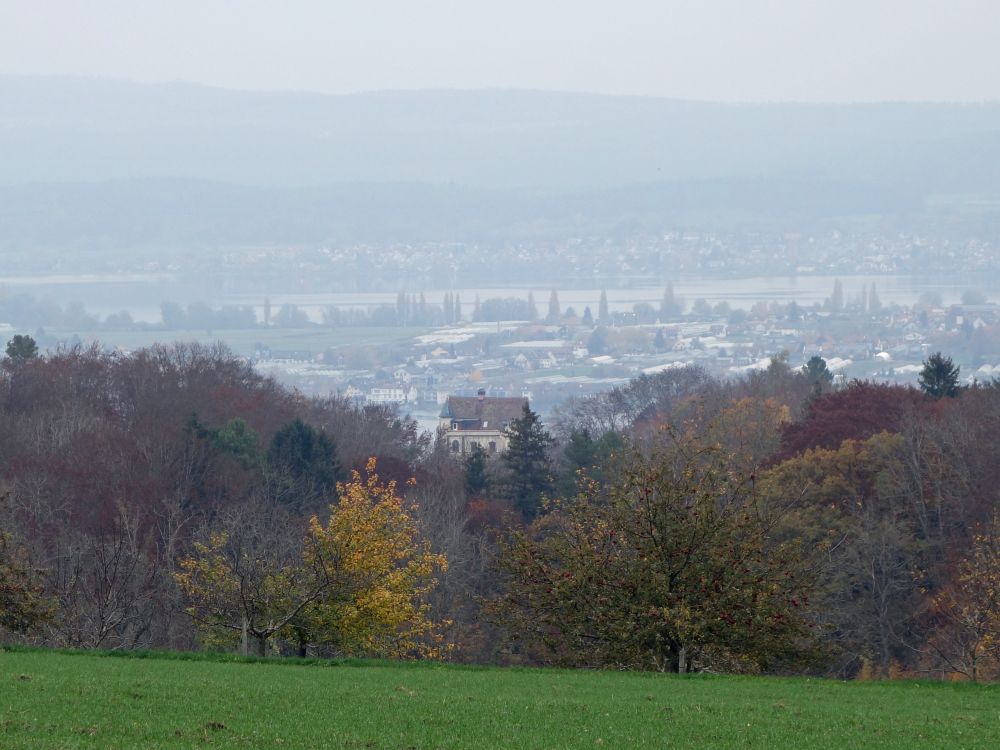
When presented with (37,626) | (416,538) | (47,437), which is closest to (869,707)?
(37,626)

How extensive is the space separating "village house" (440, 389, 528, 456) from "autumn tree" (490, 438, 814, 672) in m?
86.0

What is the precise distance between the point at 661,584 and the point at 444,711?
7.82m

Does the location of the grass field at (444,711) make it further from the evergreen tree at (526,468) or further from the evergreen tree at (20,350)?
the evergreen tree at (20,350)

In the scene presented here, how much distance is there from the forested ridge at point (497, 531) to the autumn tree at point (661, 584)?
48mm

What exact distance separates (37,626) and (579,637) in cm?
849

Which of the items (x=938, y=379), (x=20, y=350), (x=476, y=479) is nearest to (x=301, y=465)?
(x=476, y=479)

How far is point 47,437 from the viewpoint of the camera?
60188 mm

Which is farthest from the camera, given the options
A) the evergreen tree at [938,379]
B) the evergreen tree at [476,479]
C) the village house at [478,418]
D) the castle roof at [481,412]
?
the castle roof at [481,412]

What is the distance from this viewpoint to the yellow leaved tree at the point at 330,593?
2498 cm

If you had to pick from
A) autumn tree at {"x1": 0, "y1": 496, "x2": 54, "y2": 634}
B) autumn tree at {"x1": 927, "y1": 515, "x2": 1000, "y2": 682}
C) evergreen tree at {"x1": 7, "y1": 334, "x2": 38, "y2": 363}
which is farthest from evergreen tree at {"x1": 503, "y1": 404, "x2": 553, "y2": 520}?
autumn tree at {"x1": 0, "y1": 496, "x2": 54, "y2": 634}

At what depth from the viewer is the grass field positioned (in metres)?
13.5

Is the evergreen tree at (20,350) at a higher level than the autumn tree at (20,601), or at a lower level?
higher

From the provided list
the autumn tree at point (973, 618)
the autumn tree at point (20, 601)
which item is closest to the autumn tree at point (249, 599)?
the autumn tree at point (20, 601)

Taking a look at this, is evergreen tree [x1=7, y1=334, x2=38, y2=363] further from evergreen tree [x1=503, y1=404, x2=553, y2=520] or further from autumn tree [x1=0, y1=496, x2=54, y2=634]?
autumn tree [x1=0, y1=496, x2=54, y2=634]
